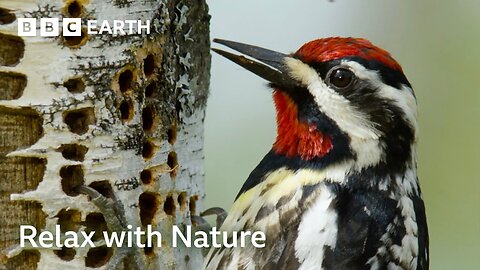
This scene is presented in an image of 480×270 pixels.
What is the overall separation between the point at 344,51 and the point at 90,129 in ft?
2.31

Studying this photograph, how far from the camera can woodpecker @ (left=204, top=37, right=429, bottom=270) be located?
2.49m

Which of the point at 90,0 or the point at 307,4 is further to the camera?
the point at 307,4

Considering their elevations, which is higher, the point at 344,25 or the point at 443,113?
the point at 344,25

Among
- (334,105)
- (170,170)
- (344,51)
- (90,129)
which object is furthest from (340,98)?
(90,129)

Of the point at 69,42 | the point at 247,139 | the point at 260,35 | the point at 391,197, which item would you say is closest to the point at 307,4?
the point at 260,35

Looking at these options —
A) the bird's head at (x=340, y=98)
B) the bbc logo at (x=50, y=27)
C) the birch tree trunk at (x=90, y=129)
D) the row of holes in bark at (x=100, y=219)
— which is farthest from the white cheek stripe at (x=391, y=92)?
the bbc logo at (x=50, y=27)

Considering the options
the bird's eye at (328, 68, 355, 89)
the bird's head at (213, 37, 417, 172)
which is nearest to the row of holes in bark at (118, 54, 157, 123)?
the bird's head at (213, 37, 417, 172)

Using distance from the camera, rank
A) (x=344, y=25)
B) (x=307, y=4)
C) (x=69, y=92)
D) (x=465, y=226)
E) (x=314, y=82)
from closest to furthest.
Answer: (x=69, y=92), (x=314, y=82), (x=307, y=4), (x=344, y=25), (x=465, y=226)

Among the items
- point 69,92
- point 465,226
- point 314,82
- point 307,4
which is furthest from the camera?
point 465,226

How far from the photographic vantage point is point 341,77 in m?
2.53

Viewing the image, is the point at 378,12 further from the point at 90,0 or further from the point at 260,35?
the point at 90,0

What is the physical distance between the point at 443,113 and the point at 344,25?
72 cm

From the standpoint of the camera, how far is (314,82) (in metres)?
2.54

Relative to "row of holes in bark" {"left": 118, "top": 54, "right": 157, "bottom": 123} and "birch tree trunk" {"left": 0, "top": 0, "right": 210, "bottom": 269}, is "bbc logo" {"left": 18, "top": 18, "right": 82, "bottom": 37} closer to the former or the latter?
Answer: "birch tree trunk" {"left": 0, "top": 0, "right": 210, "bottom": 269}
